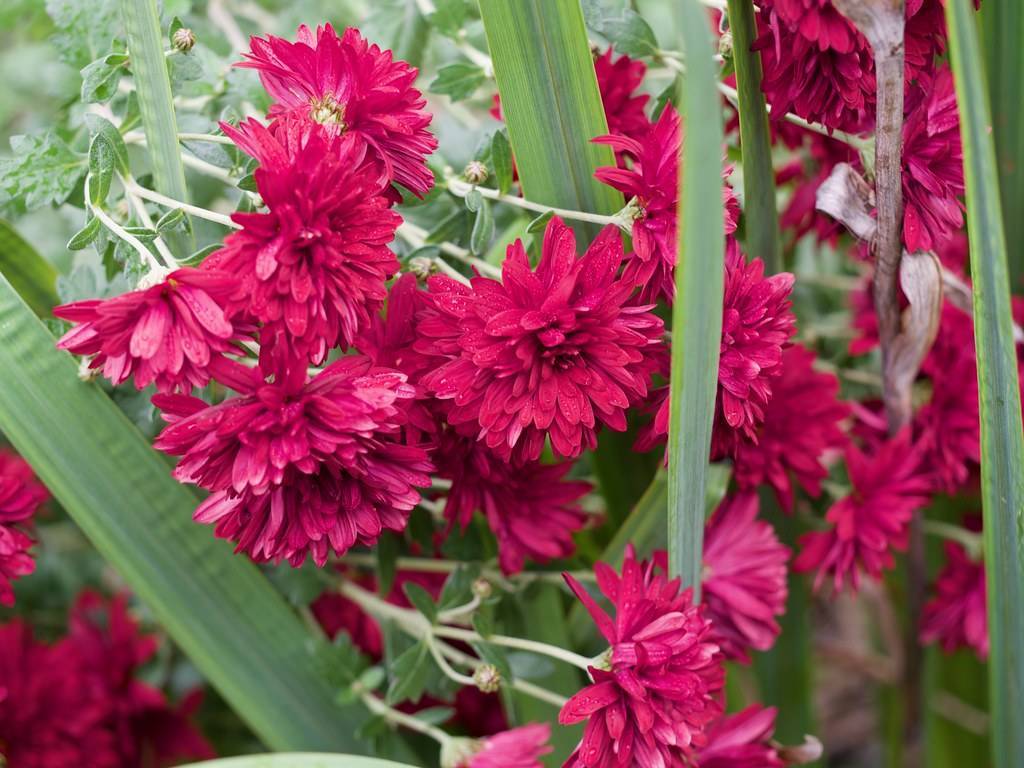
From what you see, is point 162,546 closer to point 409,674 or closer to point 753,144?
point 409,674

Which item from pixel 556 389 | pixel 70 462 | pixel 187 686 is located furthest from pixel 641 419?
pixel 187 686

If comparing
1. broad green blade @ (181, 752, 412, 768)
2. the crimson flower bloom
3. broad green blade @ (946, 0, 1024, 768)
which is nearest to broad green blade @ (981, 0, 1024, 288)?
broad green blade @ (946, 0, 1024, 768)

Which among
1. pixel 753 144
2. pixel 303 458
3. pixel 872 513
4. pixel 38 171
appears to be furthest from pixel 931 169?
pixel 38 171

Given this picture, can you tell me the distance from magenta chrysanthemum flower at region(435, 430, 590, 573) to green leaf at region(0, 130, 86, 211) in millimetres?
207

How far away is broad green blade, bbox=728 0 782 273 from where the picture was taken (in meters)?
0.38

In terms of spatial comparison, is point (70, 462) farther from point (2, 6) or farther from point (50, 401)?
point (2, 6)

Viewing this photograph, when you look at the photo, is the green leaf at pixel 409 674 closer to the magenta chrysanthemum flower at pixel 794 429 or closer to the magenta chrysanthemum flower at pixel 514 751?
the magenta chrysanthemum flower at pixel 514 751

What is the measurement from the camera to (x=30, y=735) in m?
0.52

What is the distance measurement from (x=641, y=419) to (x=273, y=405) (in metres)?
0.24

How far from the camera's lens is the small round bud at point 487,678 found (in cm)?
42

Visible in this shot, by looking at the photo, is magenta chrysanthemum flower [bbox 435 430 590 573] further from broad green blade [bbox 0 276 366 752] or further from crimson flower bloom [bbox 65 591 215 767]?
crimson flower bloom [bbox 65 591 215 767]

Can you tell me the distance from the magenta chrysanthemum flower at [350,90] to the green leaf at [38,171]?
123mm

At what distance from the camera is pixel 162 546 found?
448mm

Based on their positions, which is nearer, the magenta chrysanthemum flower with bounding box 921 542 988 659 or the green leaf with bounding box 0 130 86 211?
the green leaf with bounding box 0 130 86 211
